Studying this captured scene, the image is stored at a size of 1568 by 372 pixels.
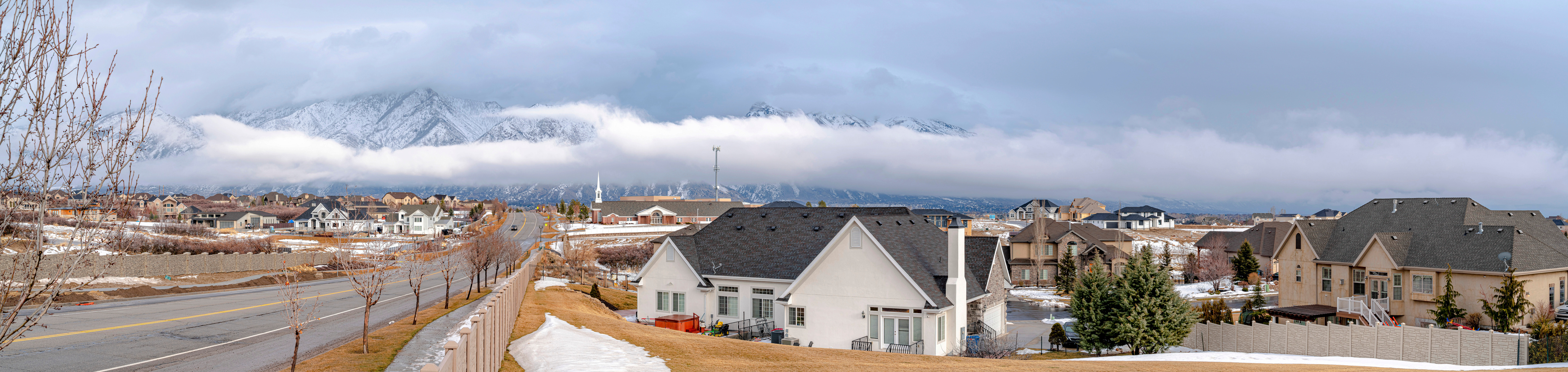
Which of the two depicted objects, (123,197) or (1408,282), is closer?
(123,197)

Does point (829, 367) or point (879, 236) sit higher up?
point (879, 236)

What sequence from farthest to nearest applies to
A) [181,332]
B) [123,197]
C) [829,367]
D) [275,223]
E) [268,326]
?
[275,223], [268,326], [181,332], [829,367], [123,197]

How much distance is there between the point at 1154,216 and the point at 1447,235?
145m

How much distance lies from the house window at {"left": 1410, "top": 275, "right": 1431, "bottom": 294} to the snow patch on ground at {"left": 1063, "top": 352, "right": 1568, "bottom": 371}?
43.3ft

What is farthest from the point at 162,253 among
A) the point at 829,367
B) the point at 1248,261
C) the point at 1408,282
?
the point at 1248,261

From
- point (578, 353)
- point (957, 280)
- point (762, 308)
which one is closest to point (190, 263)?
point (762, 308)

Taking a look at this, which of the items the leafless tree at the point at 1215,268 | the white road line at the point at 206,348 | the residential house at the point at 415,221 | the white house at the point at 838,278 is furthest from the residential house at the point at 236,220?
the leafless tree at the point at 1215,268

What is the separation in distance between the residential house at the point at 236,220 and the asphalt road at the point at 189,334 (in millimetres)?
110966

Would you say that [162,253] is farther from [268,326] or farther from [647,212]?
[647,212]

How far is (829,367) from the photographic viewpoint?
20188 millimetres

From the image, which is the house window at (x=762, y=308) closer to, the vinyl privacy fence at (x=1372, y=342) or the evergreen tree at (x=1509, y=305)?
the vinyl privacy fence at (x=1372, y=342)

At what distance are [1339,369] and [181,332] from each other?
39.6m

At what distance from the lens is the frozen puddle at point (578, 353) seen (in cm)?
1784

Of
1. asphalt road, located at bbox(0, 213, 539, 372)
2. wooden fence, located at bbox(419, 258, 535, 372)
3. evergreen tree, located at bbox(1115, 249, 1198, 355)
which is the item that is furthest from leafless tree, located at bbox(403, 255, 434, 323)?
evergreen tree, located at bbox(1115, 249, 1198, 355)
